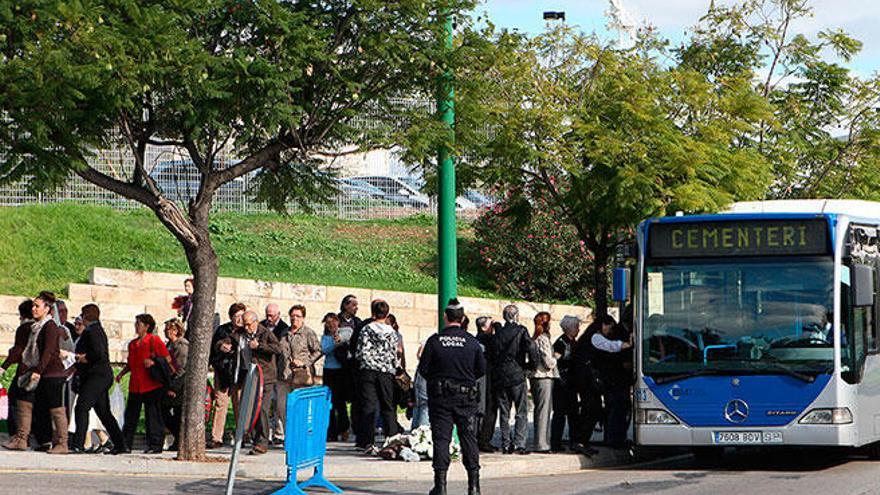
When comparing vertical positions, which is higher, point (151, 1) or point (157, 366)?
point (151, 1)

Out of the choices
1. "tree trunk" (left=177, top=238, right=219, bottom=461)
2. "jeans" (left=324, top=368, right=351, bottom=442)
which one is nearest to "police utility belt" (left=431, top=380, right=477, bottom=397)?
"tree trunk" (left=177, top=238, right=219, bottom=461)

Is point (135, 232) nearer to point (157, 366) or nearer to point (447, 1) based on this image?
point (157, 366)

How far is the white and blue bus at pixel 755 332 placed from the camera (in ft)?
52.6

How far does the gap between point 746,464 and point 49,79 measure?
30.8ft

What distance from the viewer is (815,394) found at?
15.9m

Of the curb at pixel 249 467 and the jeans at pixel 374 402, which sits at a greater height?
the jeans at pixel 374 402

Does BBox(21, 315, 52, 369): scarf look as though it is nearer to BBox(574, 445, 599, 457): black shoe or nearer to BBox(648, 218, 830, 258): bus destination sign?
BBox(574, 445, 599, 457): black shoe

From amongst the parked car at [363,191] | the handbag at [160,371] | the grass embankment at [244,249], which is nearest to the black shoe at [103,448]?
the handbag at [160,371]

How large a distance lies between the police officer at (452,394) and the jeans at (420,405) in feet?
12.1

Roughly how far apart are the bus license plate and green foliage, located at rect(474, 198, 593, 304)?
1624 cm

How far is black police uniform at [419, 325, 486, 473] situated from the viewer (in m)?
13.2

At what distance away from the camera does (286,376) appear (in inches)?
718

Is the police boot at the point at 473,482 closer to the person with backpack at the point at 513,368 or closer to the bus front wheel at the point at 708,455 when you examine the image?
the person with backpack at the point at 513,368

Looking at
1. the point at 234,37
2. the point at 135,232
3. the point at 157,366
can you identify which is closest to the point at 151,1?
the point at 234,37
